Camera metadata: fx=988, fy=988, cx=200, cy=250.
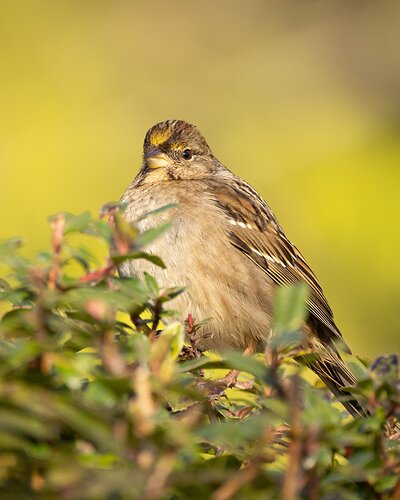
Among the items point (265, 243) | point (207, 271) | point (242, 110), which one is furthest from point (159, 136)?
point (242, 110)

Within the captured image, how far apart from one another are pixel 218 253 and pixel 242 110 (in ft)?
10.0

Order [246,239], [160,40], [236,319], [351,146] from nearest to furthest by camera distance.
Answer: [236,319]
[246,239]
[351,146]
[160,40]

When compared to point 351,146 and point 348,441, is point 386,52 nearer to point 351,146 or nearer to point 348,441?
point 351,146

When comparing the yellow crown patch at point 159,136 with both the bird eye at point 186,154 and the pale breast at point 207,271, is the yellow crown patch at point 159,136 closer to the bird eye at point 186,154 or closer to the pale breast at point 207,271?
the bird eye at point 186,154

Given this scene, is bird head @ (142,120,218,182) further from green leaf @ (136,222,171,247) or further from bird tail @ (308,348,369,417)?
green leaf @ (136,222,171,247)

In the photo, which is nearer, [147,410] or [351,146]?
[147,410]

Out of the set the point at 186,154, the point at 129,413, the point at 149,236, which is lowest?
the point at 129,413

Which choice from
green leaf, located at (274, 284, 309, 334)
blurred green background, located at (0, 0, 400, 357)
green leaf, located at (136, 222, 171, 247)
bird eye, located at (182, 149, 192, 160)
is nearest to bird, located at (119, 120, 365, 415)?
bird eye, located at (182, 149, 192, 160)

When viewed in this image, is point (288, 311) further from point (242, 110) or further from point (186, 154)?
point (242, 110)

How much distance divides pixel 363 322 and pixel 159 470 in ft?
12.4

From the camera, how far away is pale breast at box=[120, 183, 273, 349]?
3494 mm

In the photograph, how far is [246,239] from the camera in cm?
393

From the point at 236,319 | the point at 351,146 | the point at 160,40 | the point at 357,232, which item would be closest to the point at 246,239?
the point at 236,319

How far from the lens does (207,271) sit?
11.8 feet
